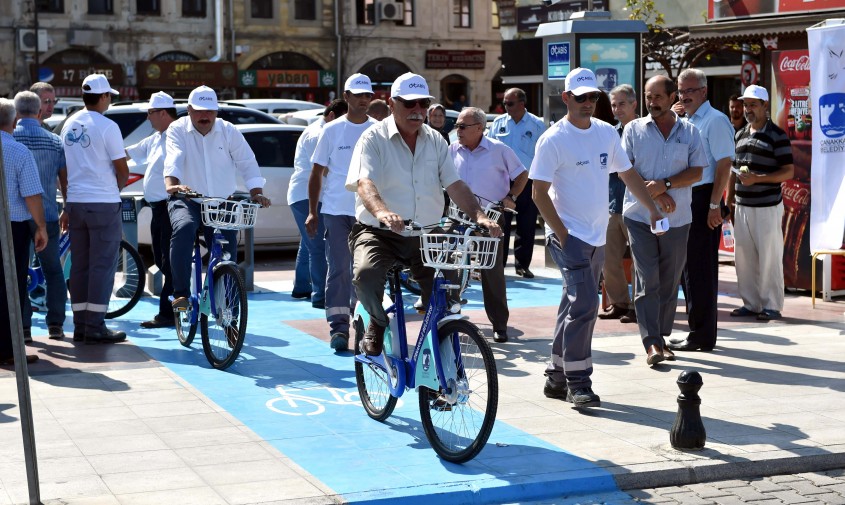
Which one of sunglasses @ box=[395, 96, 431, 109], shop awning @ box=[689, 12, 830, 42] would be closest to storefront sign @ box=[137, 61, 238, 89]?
shop awning @ box=[689, 12, 830, 42]

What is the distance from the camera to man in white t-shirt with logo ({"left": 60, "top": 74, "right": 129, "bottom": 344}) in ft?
31.2

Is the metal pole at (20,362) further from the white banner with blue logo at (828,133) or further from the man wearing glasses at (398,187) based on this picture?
the white banner with blue logo at (828,133)

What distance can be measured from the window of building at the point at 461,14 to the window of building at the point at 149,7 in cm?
1153

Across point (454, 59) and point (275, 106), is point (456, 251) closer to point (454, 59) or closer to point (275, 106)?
point (275, 106)

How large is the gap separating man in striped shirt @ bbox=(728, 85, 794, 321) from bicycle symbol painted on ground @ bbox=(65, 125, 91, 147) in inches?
206

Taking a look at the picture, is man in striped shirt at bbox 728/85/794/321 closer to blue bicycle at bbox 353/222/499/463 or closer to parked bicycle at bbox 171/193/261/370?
parked bicycle at bbox 171/193/261/370

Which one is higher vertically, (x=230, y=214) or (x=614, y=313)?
(x=230, y=214)

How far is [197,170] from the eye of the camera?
9453 millimetres

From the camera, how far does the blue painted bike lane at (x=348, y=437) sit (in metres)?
5.93

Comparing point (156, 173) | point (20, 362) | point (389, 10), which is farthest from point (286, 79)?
point (20, 362)

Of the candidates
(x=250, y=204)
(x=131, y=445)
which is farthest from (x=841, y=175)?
(x=131, y=445)

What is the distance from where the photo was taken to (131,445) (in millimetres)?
6648

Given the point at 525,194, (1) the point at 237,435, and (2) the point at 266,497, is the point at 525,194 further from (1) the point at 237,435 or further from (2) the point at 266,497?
(2) the point at 266,497

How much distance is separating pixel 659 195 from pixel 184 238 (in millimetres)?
3369
